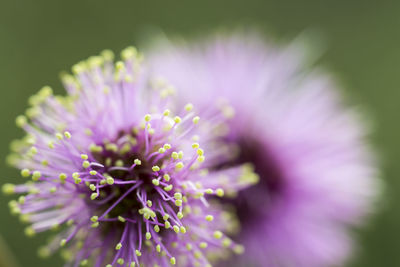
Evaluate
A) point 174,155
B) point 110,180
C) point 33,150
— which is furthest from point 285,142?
point 33,150

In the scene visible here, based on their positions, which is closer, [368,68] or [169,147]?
[169,147]

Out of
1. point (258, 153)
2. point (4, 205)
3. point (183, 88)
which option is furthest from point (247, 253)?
point (4, 205)

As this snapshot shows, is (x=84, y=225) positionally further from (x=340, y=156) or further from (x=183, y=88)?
(x=340, y=156)

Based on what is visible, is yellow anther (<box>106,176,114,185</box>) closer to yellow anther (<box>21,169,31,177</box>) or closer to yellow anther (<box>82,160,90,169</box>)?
yellow anther (<box>82,160,90,169</box>)

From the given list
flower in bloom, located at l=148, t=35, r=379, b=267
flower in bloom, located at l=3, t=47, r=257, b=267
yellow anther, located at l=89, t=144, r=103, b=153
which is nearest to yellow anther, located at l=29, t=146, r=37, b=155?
flower in bloom, located at l=3, t=47, r=257, b=267

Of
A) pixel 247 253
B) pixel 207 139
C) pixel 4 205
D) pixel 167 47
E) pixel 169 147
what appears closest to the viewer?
pixel 169 147

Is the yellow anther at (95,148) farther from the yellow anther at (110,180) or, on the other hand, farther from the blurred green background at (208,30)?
the blurred green background at (208,30)
